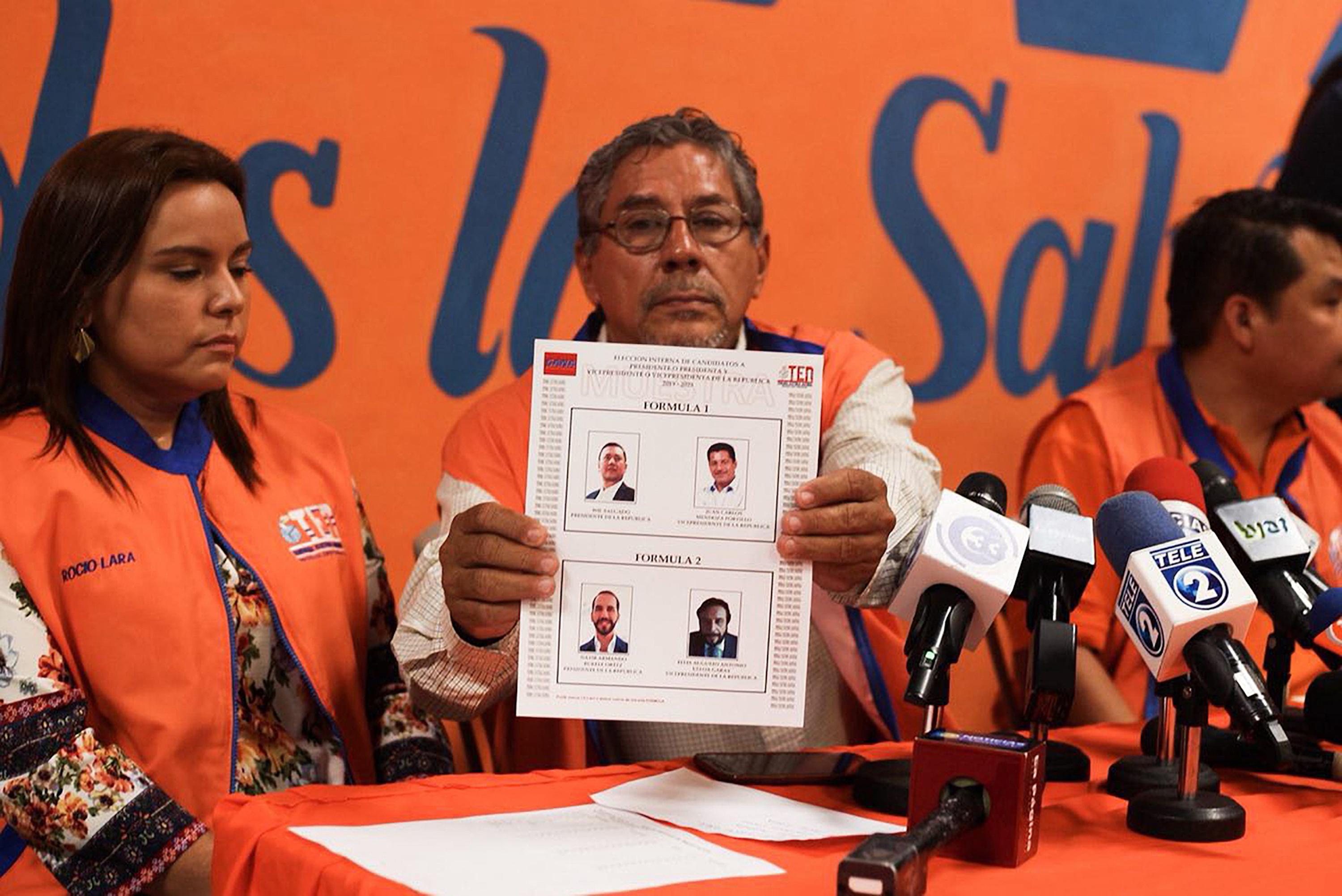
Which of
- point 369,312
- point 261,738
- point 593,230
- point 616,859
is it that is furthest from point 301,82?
point 616,859

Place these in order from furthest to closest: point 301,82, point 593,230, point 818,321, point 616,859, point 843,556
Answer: point 818,321, point 301,82, point 593,230, point 843,556, point 616,859

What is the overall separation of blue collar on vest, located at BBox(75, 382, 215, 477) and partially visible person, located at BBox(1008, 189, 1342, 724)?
1.62m

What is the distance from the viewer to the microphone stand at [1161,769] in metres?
1.42

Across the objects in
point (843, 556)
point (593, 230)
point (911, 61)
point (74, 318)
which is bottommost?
point (843, 556)

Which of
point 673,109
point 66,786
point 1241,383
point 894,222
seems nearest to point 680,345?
point 66,786

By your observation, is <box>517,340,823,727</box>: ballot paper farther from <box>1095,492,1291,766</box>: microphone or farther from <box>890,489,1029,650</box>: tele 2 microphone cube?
<box>1095,492,1291,766</box>: microphone

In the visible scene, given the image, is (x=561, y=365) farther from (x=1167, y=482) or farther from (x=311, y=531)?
(x=311, y=531)

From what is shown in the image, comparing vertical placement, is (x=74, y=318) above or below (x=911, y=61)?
below

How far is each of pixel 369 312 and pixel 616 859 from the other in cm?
159

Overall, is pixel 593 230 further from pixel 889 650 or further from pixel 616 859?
pixel 616 859

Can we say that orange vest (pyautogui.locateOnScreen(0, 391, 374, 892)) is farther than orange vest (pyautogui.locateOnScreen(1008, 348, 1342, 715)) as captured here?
No

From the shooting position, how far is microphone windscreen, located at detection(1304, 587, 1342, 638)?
151cm

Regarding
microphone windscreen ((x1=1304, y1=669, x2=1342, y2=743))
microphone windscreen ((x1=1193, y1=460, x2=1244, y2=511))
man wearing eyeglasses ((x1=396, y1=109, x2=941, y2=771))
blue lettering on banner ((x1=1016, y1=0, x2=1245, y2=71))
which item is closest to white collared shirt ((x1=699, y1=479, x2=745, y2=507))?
man wearing eyeglasses ((x1=396, y1=109, x2=941, y2=771))

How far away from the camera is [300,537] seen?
2.03m
